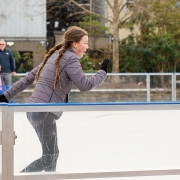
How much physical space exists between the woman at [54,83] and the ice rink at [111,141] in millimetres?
50

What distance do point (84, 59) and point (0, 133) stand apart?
57.8ft

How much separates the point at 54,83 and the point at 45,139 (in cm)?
44

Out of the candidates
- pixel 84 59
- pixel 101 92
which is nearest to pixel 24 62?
pixel 84 59

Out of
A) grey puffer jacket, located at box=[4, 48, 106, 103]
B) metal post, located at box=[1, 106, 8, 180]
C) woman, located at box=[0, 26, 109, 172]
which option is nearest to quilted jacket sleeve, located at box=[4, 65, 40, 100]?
woman, located at box=[0, 26, 109, 172]

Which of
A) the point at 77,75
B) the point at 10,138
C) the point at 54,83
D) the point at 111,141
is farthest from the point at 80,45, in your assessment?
the point at 10,138

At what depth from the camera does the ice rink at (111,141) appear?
437 centimetres

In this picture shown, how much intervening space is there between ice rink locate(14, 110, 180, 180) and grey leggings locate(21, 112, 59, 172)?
4cm

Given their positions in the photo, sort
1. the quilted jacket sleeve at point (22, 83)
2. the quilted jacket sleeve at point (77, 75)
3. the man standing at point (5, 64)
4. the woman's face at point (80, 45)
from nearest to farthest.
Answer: the quilted jacket sleeve at point (77, 75) < the woman's face at point (80, 45) < the quilted jacket sleeve at point (22, 83) < the man standing at point (5, 64)

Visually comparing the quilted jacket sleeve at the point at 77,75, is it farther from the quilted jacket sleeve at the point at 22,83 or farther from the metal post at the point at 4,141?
the metal post at the point at 4,141

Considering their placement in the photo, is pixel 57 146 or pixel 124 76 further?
pixel 124 76

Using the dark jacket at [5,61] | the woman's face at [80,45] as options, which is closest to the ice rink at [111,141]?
the woman's face at [80,45]

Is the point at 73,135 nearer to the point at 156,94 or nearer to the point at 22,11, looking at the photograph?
the point at 156,94

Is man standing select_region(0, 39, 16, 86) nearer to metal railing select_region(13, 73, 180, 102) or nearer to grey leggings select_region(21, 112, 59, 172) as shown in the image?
metal railing select_region(13, 73, 180, 102)

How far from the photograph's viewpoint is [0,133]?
14.0ft
